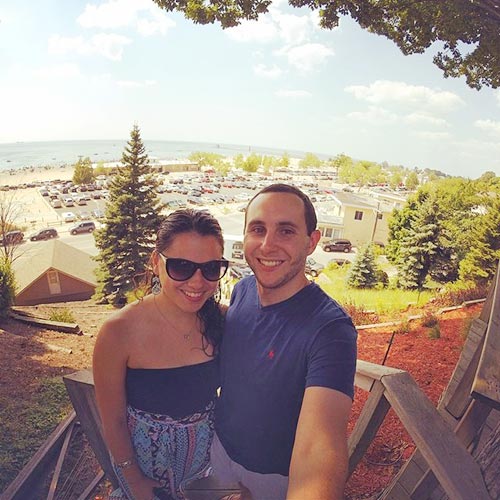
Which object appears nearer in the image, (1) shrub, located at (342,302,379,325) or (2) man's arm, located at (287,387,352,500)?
(2) man's arm, located at (287,387,352,500)

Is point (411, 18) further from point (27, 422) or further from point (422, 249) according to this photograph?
point (422, 249)

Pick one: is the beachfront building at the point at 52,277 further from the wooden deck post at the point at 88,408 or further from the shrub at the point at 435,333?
the wooden deck post at the point at 88,408

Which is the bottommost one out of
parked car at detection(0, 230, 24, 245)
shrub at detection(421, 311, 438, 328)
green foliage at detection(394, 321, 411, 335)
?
parked car at detection(0, 230, 24, 245)

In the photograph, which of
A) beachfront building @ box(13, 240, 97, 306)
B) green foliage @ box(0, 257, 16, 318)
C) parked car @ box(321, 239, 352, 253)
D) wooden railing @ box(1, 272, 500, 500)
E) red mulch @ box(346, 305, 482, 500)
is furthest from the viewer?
parked car @ box(321, 239, 352, 253)

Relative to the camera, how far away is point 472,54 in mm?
6699

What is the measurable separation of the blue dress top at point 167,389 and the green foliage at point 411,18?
5.98m

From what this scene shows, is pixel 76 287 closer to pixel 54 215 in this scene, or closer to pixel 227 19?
pixel 227 19

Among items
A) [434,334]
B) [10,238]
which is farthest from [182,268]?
[10,238]

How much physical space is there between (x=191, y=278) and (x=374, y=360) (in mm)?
4601

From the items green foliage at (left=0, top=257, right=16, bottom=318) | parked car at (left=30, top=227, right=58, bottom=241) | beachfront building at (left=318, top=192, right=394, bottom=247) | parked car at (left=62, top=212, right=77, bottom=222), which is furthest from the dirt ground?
parked car at (left=62, top=212, right=77, bottom=222)

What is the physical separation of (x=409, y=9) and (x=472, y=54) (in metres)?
1.68

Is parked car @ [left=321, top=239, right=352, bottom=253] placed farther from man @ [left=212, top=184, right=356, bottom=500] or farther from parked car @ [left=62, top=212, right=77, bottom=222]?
man @ [left=212, top=184, right=356, bottom=500]

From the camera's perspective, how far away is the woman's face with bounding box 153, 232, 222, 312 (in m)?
1.74

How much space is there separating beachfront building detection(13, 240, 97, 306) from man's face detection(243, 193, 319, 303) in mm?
21032
